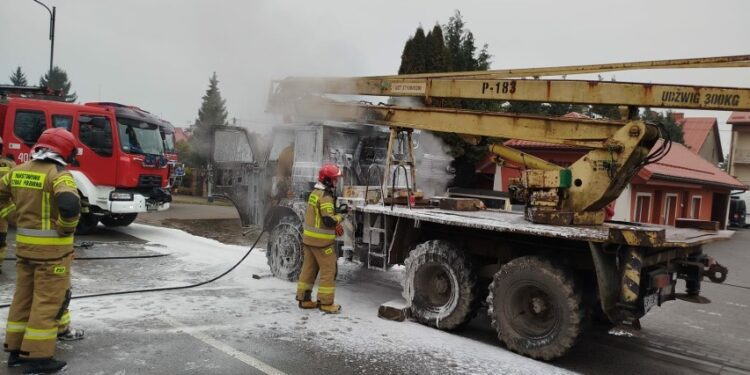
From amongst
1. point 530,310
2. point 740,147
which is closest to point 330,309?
point 530,310

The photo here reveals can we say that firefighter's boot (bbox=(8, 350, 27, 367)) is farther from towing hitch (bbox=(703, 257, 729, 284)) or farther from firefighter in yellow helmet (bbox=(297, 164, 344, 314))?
towing hitch (bbox=(703, 257, 729, 284))

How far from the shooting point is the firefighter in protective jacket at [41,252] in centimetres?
411

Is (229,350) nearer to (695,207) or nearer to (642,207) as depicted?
(642,207)

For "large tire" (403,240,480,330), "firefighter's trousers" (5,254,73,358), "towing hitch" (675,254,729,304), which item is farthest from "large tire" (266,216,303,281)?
"towing hitch" (675,254,729,304)

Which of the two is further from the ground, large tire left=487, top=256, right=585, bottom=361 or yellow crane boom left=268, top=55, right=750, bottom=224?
yellow crane boom left=268, top=55, right=750, bottom=224

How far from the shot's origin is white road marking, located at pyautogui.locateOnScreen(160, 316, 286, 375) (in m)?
4.46

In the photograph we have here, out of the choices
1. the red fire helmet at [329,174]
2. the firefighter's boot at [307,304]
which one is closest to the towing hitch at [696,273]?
the red fire helmet at [329,174]

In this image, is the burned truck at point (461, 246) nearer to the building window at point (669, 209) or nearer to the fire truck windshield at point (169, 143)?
the fire truck windshield at point (169, 143)

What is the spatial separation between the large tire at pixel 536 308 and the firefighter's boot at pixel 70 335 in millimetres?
3943

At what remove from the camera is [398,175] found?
815 centimetres

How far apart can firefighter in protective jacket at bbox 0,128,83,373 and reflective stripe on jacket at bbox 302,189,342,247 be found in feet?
8.89

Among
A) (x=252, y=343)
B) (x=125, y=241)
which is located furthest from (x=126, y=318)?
(x=125, y=241)

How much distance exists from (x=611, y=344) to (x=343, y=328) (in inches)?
119

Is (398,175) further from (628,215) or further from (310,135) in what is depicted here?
(628,215)
